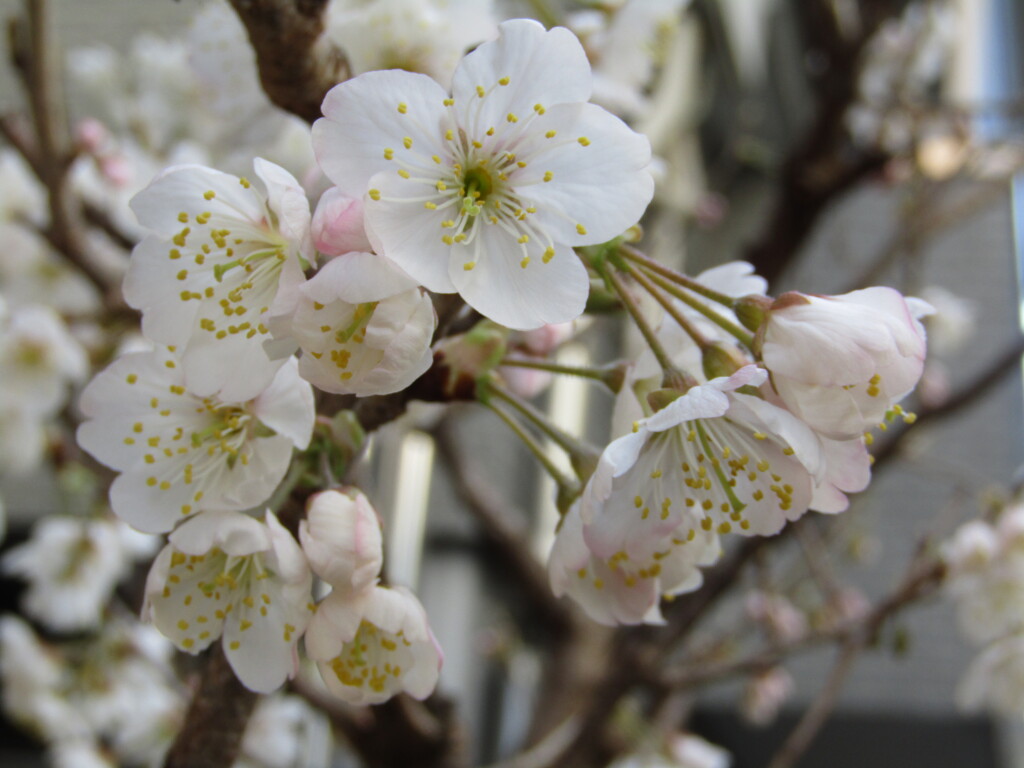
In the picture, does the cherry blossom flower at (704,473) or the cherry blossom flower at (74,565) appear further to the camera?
the cherry blossom flower at (74,565)

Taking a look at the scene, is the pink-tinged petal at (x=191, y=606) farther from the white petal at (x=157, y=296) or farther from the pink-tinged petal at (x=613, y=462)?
the pink-tinged petal at (x=613, y=462)

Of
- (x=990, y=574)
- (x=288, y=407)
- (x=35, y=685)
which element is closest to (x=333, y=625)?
(x=288, y=407)

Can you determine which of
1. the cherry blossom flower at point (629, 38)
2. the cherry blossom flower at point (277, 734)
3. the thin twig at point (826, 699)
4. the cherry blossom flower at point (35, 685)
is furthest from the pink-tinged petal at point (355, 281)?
the cherry blossom flower at point (35, 685)

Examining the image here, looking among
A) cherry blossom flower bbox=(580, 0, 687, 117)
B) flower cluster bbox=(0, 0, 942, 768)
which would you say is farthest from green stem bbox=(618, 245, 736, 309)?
cherry blossom flower bbox=(580, 0, 687, 117)

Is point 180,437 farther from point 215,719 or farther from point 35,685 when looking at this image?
point 35,685

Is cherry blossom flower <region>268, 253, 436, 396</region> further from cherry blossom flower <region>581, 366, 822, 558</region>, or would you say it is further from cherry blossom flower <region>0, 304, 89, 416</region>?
cherry blossom flower <region>0, 304, 89, 416</region>

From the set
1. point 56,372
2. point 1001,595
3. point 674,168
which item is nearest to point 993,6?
point 674,168

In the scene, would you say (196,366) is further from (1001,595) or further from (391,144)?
(1001,595)
